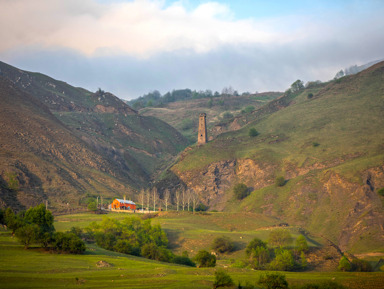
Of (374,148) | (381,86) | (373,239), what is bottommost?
(373,239)

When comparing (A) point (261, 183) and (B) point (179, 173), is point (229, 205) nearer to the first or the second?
(A) point (261, 183)

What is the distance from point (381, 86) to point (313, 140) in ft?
122

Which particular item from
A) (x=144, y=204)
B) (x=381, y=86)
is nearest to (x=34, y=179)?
(x=144, y=204)

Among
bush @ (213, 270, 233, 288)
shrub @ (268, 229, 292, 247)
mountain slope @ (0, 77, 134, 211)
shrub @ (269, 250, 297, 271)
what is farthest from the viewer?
mountain slope @ (0, 77, 134, 211)

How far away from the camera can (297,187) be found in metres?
108

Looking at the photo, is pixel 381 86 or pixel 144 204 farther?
pixel 381 86

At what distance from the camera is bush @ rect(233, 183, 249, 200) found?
117m

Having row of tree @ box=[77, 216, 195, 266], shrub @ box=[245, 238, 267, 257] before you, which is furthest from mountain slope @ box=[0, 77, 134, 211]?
shrub @ box=[245, 238, 267, 257]

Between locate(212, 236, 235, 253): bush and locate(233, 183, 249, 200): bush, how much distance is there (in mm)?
49301

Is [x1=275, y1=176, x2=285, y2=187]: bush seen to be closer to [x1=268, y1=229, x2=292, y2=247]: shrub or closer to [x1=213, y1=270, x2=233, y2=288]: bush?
[x1=268, y1=229, x2=292, y2=247]: shrub

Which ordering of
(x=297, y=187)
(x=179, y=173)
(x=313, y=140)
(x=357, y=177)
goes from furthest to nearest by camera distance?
(x=179, y=173) < (x=313, y=140) < (x=297, y=187) < (x=357, y=177)

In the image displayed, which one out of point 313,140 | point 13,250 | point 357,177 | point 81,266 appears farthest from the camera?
point 313,140

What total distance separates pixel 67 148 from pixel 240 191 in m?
49.6

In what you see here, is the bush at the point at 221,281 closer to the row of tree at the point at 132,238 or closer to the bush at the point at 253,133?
the row of tree at the point at 132,238
